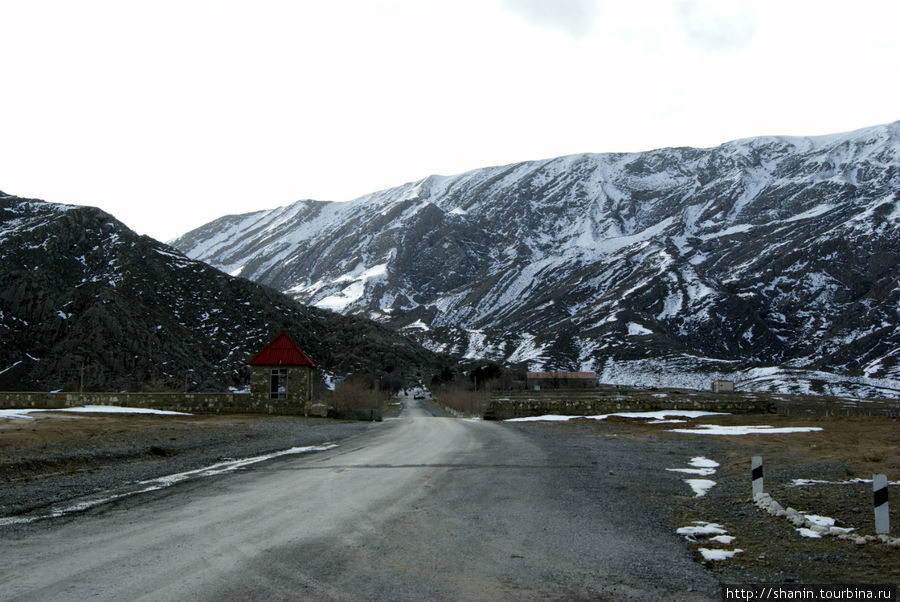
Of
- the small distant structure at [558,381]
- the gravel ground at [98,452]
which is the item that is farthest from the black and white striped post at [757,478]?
the small distant structure at [558,381]

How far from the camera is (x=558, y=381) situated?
174 meters

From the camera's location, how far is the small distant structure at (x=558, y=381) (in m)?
171

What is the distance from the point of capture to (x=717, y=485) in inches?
540

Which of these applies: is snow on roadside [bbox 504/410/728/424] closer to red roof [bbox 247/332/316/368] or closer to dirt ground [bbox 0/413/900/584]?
dirt ground [bbox 0/413/900/584]

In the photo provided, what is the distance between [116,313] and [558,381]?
113141 millimetres

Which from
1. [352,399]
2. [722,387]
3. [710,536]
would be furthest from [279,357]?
[722,387]

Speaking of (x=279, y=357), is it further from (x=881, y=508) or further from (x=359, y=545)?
(x=881, y=508)

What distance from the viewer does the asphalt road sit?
21.7 feet

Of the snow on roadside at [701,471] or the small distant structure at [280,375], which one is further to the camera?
the small distant structure at [280,375]

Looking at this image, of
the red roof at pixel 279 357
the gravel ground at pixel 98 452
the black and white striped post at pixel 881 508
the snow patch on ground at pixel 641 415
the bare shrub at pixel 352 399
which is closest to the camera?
the black and white striped post at pixel 881 508

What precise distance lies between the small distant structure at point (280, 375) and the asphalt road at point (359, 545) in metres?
33.9

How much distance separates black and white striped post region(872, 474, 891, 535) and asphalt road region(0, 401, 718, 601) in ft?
8.18

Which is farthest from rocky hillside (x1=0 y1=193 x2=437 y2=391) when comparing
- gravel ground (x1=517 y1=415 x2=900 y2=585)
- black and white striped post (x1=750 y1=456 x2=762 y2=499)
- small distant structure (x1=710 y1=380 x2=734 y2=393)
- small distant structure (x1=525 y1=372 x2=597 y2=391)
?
small distant structure (x1=710 y1=380 x2=734 y2=393)

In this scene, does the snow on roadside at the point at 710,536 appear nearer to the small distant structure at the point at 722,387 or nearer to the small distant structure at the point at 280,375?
the small distant structure at the point at 280,375
